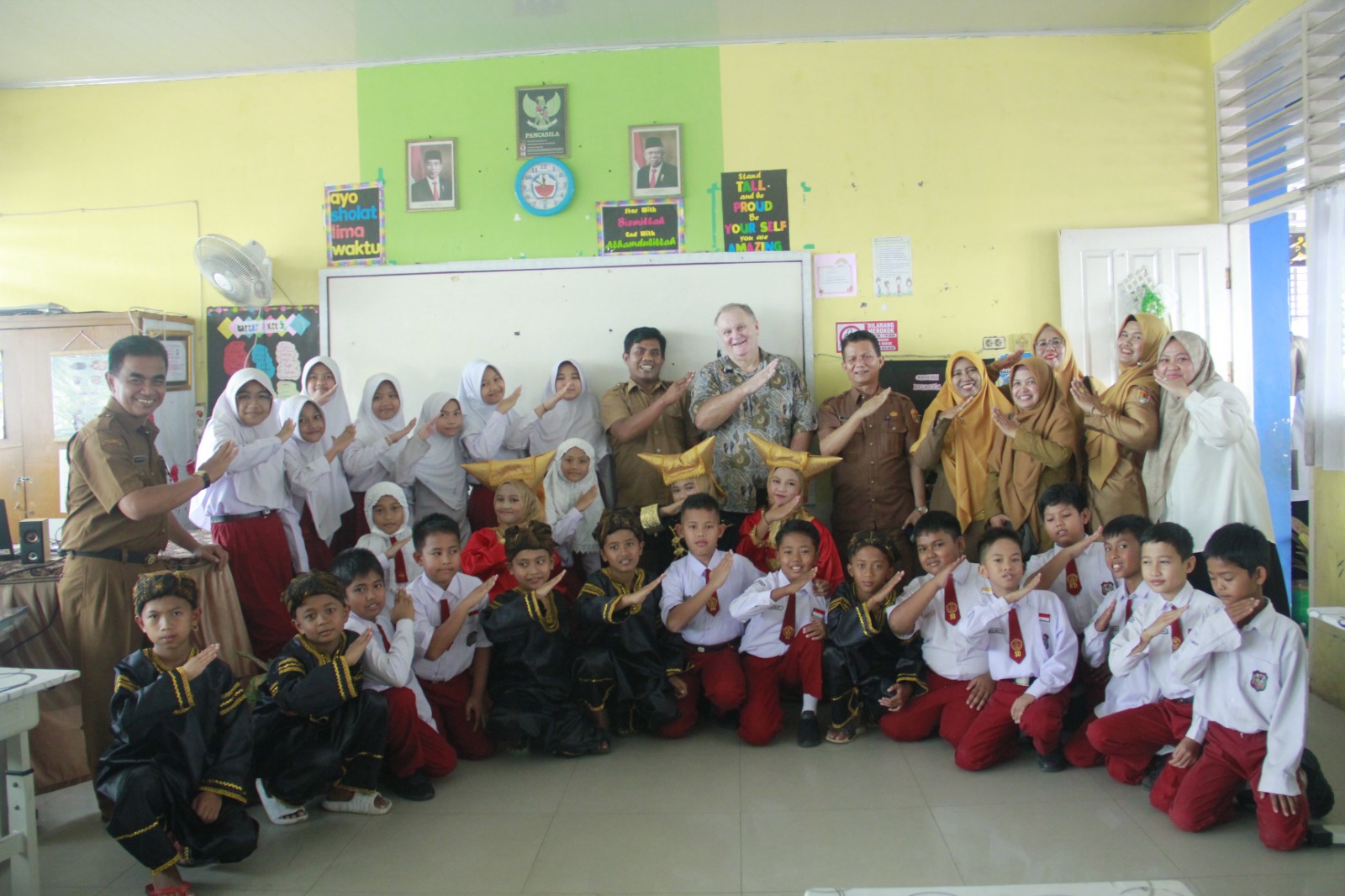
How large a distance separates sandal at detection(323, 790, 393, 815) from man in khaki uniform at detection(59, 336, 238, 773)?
30.5 inches

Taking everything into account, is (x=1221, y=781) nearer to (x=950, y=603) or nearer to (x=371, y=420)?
(x=950, y=603)

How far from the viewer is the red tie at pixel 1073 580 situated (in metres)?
3.23

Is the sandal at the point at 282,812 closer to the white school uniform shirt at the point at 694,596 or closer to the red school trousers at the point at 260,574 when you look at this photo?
the red school trousers at the point at 260,574

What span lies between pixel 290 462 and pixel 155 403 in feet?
2.17

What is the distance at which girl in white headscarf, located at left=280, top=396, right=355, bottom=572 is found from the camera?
3.59 meters

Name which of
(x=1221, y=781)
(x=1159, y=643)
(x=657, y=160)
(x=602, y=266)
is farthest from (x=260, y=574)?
(x=1221, y=781)

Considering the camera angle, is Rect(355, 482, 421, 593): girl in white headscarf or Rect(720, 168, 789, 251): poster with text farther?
Rect(720, 168, 789, 251): poster with text

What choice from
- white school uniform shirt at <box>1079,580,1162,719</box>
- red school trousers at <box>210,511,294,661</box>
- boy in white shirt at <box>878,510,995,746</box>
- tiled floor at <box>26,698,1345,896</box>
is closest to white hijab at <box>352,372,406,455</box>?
red school trousers at <box>210,511,294,661</box>

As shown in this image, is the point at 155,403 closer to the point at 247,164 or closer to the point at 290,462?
the point at 290,462

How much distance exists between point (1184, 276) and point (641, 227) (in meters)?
2.75

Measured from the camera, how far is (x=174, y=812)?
236cm

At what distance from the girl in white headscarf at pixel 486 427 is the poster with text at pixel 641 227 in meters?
0.95

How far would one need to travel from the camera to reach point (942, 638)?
10.5ft

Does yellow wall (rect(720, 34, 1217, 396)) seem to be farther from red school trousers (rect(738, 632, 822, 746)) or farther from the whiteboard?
red school trousers (rect(738, 632, 822, 746))
